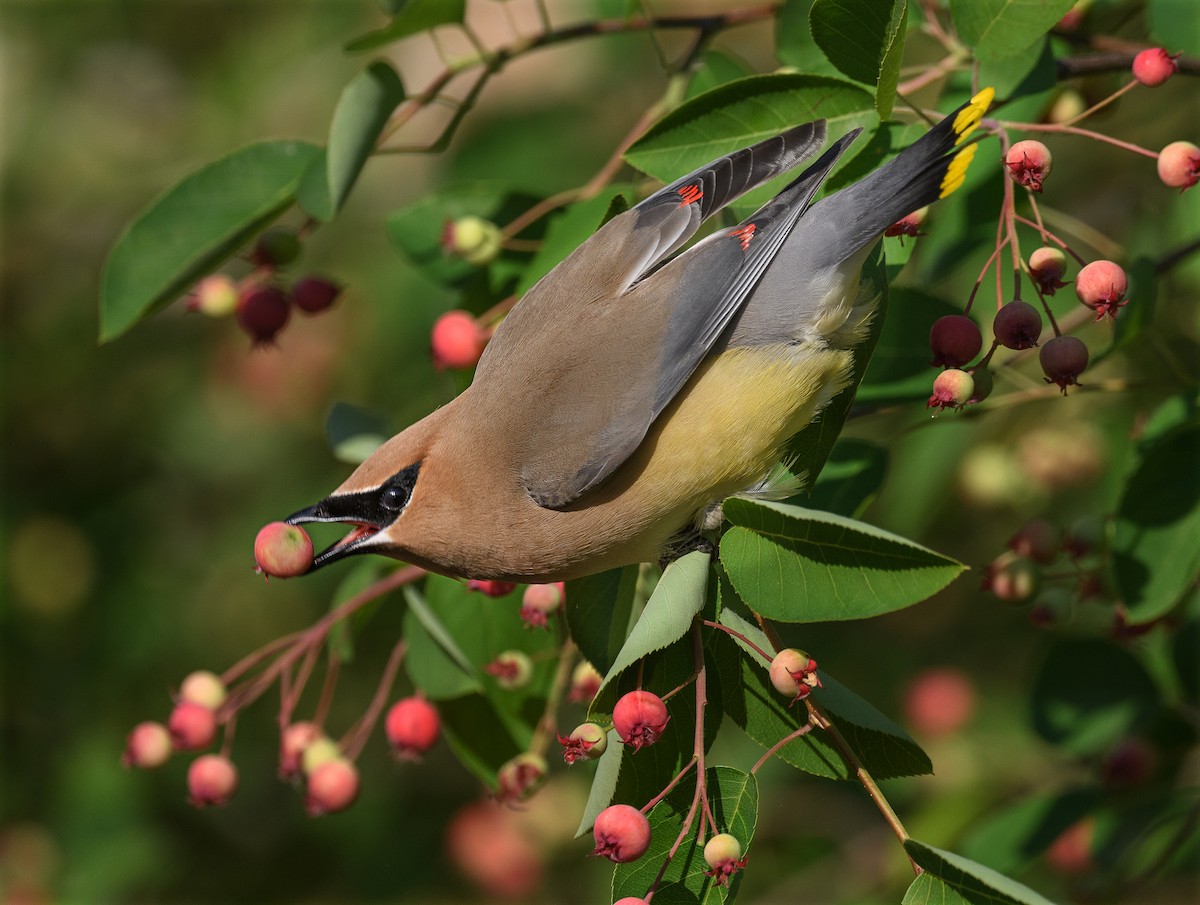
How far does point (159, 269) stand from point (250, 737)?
2.38 meters

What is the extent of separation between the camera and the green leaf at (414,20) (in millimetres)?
2738

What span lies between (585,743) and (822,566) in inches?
18.6

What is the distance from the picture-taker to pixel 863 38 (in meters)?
2.32

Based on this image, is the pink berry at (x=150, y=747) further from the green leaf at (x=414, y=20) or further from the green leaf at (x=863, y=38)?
the green leaf at (x=863, y=38)

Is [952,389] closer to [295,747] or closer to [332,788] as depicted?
[332,788]

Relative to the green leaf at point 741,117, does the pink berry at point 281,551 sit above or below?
below

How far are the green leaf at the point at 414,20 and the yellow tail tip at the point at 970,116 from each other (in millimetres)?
1127

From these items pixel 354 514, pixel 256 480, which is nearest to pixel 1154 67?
pixel 354 514

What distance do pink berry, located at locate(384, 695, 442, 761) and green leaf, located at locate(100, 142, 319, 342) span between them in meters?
1.04

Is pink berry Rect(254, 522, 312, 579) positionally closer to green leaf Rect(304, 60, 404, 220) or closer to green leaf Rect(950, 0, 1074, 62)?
green leaf Rect(304, 60, 404, 220)

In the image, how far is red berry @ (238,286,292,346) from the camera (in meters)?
3.11

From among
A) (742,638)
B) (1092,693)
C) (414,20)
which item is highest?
(414,20)

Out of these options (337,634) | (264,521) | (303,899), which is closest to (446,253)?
(337,634)

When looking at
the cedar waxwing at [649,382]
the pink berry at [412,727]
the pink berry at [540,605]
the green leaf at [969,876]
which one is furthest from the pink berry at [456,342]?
the green leaf at [969,876]
